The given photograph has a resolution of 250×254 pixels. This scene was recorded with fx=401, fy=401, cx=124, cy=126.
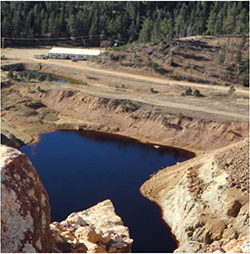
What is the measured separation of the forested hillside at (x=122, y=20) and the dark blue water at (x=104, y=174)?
44282 millimetres

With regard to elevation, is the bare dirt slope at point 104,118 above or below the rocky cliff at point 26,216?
below

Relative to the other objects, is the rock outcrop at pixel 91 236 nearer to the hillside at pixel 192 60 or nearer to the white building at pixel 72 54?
Answer: the hillside at pixel 192 60

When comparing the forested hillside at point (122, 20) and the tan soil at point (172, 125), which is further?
the forested hillside at point (122, 20)

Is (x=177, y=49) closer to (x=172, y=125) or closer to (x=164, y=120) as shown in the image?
(x=164, y=120)

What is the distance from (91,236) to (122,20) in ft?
357

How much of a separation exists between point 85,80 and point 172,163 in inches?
1504

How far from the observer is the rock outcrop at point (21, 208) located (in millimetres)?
10766

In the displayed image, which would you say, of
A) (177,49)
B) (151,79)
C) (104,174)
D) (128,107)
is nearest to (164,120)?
(128,107)

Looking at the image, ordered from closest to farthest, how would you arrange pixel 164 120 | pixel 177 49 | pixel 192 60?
1. pixel 164 120
2. pixel 192 60
3. pixel 177 49

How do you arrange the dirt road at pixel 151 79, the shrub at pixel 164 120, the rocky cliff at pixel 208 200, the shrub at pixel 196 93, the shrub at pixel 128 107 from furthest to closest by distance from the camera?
the dirt road at pixel 151 79 < the shrub at pixel 196 93 < the shrub at pixel 128 107 < the shrub at pixel 164 120 < the rocky cliff at pixel 208 200

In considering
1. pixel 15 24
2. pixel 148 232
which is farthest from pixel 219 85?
pixel 15 24

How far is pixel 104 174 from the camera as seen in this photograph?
4603cm

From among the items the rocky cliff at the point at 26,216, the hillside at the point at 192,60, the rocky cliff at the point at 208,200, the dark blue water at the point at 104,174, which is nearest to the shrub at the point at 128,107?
the dark blue water at the point at 104,174

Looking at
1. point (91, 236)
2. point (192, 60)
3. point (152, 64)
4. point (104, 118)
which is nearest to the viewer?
point (91, 236)
